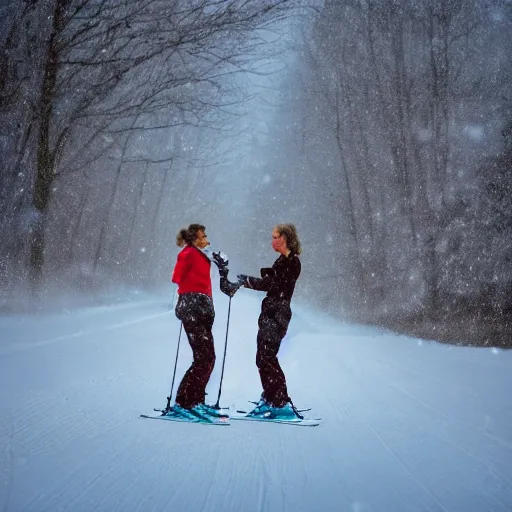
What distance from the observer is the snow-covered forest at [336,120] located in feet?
34.1

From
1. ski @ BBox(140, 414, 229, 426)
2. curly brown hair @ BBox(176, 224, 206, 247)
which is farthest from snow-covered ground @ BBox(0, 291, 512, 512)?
curly brown hair @ BBox(176, 224, 206, 247)

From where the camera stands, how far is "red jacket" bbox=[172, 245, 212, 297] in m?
5.29

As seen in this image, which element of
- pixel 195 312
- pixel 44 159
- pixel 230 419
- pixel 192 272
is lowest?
pixel 230 419

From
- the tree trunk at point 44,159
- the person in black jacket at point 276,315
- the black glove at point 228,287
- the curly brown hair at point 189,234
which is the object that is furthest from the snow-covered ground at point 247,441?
the tree trunk at point 44,159

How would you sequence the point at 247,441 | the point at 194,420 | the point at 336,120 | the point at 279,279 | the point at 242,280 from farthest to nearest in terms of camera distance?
1. the point at 336,120
2. the point at 279,279
3. the point at 242,280
4. the point at 194,420
5. the point at 247,441

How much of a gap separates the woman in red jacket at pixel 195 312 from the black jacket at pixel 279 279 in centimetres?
49

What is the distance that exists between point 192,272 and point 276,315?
37.0 inches

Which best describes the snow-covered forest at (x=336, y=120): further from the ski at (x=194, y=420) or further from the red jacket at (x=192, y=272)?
the ski at (x=194, y=420)

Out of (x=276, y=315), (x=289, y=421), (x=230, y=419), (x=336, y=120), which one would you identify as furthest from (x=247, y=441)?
(x=336, y=120)

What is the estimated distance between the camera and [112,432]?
4.49m

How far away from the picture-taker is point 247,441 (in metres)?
4.53

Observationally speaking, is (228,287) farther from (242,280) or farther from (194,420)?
(194,420)

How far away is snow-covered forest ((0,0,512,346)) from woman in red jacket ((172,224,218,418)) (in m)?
4.68

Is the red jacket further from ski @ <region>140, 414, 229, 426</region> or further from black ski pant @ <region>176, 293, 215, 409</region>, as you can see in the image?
ski @ <region>140, 414, 229, 426</region>
